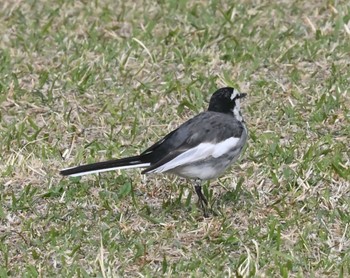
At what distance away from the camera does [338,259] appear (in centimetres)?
644

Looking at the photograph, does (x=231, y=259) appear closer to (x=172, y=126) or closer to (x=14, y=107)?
(x=172, y=126)

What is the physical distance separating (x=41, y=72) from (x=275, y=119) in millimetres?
2185

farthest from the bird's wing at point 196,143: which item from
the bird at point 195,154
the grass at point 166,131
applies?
the grass at point 166,131

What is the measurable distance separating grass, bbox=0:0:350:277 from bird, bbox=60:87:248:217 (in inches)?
12.4

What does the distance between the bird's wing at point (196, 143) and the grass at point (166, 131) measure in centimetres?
41

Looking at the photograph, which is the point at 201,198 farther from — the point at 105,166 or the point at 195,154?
the point at 105,166

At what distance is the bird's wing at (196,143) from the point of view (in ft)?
22.5

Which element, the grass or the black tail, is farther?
the black tail

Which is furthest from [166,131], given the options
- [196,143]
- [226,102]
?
[196,143]

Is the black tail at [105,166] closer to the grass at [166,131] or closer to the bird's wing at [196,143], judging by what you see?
the bird's wing at [196,143]

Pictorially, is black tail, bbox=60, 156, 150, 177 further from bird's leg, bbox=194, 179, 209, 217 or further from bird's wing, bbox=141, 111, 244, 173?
bird's leg, bbox=194, 179, 209, 217

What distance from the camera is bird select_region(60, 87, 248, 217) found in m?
6.81

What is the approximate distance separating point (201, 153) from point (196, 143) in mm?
87

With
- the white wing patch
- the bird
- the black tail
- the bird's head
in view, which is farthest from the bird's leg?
the bird's head
